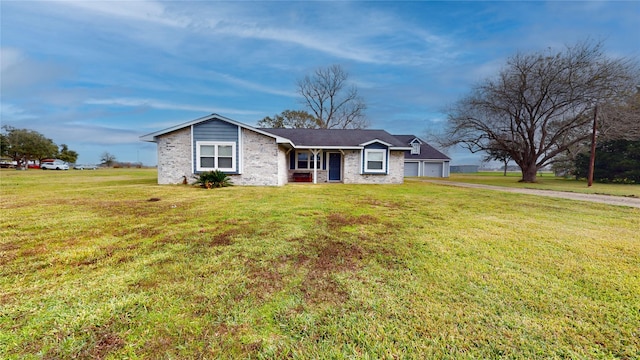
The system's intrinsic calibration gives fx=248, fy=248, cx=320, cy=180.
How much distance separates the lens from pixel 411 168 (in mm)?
30078

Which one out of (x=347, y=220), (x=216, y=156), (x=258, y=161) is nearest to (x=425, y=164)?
(x=258, y=161)

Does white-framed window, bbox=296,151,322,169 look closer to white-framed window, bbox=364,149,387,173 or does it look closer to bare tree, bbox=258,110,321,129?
white-framed window, bbox=364,149,387,173

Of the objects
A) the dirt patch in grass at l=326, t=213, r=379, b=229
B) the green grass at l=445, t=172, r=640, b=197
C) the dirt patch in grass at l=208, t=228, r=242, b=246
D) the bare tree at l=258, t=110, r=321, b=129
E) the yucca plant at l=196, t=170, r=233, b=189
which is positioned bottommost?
the dirt patch in grass at l=208, t=228, r=242, b=246

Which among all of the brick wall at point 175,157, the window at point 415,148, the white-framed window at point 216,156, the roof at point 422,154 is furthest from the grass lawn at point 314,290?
the window at point 415,148

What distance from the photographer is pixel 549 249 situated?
3.88 m

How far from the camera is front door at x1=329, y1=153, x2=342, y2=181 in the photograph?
17.2 metres

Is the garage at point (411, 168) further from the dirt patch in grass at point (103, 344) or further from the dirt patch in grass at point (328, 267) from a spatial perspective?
the dirt patch in grass at point (103, 344)

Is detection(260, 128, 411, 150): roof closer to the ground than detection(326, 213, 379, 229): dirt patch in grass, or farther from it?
farther from it

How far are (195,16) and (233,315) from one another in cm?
1329

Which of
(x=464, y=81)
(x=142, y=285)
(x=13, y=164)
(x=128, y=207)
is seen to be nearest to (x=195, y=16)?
(x=128, y=207)

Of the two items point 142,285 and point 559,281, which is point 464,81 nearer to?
point 559,281

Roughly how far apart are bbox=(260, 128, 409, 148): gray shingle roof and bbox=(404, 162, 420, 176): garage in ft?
39.6

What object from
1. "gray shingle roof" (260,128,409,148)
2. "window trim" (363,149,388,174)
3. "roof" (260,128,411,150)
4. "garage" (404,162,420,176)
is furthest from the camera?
"garage" (404,162,420,176)

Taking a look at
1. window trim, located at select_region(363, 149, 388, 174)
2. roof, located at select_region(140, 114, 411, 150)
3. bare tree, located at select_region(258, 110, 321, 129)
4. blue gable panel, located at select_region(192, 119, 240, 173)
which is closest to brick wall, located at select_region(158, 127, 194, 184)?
roof, located at select_region(140, 114, 411, 150)
